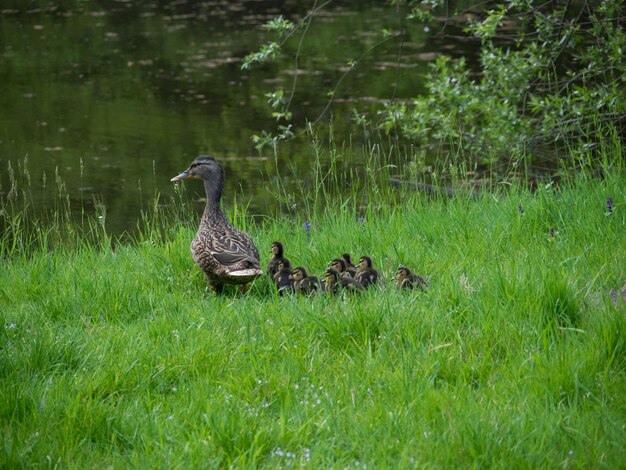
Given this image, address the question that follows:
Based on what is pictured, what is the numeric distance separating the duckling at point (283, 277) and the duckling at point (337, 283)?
11.7 inches

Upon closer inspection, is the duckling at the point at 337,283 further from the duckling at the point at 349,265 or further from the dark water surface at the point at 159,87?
the dark water surface at the point at 159,87

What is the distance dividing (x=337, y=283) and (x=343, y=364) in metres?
0.95

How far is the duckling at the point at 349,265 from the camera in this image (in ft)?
17.8

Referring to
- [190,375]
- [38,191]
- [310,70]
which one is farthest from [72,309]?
[310,70]

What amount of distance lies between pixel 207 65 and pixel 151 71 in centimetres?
127

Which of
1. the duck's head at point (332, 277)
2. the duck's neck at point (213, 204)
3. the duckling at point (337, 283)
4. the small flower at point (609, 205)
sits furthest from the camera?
the duck's neck at point (213, 204)

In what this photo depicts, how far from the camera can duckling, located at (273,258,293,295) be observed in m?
5.45

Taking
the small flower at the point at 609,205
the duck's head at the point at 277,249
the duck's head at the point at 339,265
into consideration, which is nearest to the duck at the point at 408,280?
the duck's head at the point at 339,265

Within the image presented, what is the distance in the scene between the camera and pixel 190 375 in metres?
4.28

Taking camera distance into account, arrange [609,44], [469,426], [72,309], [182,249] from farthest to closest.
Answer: [609,44], [182,249], [72,309], [469,426]

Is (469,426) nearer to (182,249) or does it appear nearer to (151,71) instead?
(182,249)

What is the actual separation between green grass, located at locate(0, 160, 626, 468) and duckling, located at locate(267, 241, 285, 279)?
0.11m

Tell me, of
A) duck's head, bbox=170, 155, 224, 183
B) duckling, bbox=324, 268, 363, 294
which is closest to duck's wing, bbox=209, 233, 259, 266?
duckling, bbox=324, 268, 363, 294

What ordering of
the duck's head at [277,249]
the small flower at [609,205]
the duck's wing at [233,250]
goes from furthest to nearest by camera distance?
the duck's head at [277,249], the small flower at [609,205], the duck's wing at [233,250]
